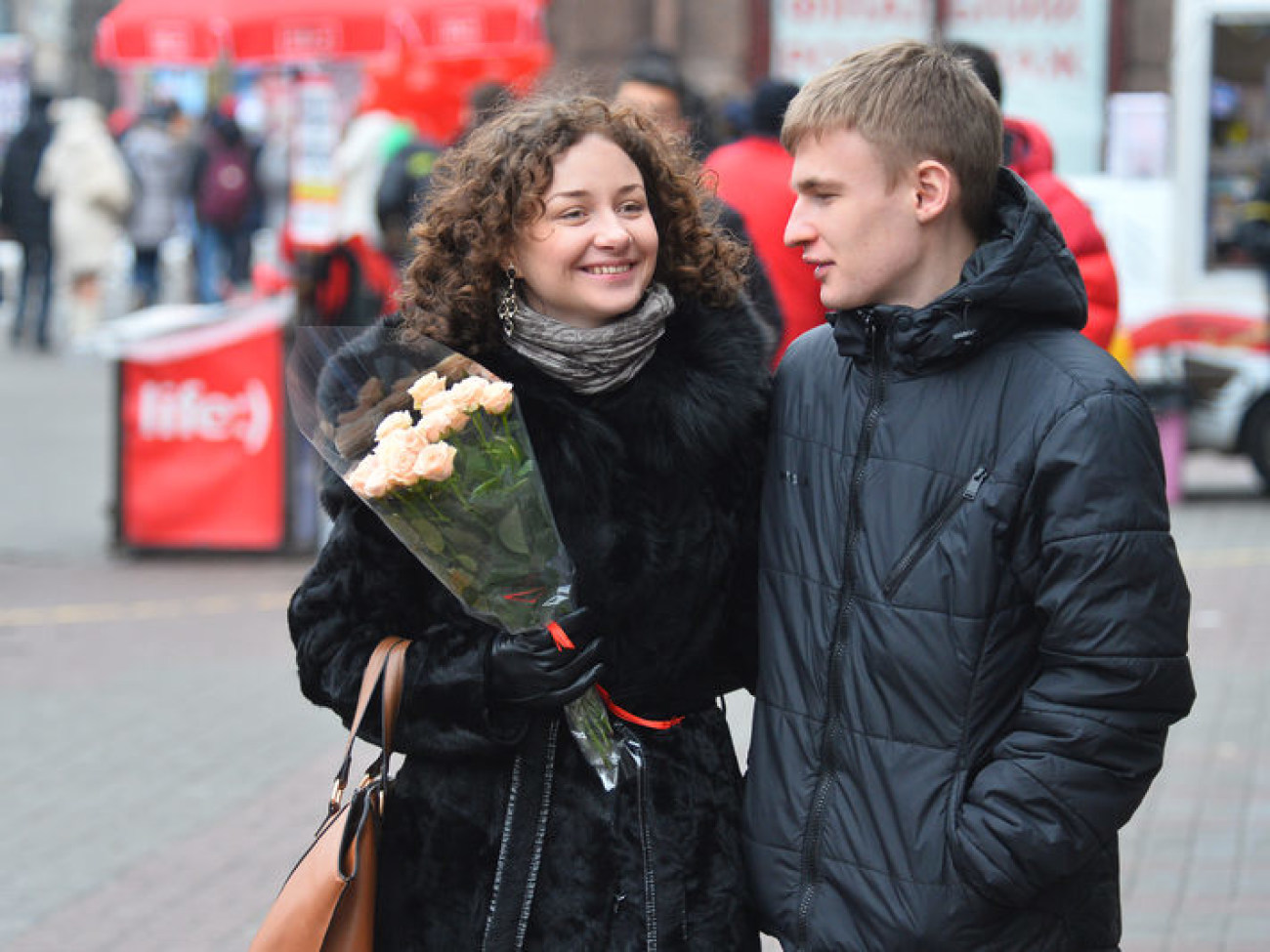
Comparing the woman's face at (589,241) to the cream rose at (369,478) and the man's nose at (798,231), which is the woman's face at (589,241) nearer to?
A: the man's nose at (798,231)

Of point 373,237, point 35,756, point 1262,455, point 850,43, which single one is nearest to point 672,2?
point 850,43

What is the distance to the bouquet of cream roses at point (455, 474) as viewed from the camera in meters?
2.48

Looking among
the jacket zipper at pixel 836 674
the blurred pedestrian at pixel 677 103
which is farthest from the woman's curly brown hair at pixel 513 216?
the blurred pedestrian at pixel 677 103

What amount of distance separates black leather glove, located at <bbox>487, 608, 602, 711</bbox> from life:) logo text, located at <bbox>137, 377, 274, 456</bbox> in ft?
21.7

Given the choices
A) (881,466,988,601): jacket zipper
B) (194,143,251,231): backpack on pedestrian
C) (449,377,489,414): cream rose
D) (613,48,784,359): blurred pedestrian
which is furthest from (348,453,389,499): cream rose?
(194,143,251,231): backpack on pedestrian

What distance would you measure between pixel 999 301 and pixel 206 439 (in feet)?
23.3

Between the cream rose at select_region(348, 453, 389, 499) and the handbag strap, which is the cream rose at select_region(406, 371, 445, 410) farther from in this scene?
the handbag strap

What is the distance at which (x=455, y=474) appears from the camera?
2510 mm

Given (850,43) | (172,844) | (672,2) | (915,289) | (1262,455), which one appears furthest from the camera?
(672,2)

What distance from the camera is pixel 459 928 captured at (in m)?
2.65

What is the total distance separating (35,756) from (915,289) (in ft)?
14.6

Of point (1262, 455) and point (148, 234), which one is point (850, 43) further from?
point (148, 234)

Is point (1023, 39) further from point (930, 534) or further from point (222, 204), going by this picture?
point (930, 534)

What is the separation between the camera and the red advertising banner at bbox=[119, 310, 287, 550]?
898 cm
